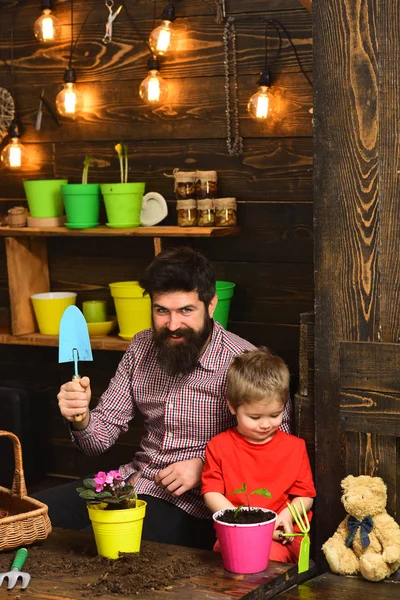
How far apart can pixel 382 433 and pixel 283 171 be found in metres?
1.85

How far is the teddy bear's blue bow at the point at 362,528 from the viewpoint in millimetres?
2167

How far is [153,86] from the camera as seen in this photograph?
3.90 metres

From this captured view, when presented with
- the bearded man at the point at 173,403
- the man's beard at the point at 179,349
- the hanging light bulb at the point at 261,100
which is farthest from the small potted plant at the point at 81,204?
the man's beard at the point at 179,349

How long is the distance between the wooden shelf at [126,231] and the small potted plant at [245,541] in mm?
1825

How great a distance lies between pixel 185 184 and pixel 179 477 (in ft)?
5.04

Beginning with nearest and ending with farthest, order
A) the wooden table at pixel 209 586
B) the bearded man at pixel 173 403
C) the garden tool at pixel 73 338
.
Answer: the wooden table at pixel 209 586
the garden tool at pixel 73 338
the bearded man at pixel 173 403

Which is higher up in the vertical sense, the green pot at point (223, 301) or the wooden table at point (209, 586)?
the green pot at point (223, 301)

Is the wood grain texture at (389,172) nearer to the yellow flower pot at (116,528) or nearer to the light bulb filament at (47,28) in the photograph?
the yellow flower pot at (116,528)

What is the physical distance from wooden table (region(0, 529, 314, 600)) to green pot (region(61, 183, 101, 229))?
2107 millimetres

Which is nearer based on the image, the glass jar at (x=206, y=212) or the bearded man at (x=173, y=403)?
the bearded man at (x=173, y=403)

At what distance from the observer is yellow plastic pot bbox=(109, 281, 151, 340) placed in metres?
3.97

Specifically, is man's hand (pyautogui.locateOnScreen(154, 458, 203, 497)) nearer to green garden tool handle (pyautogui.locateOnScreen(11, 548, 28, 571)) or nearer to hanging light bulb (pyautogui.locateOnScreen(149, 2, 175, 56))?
green garden tool handle (pyautogui.locateOnScreen(11, 548, 28, 571))

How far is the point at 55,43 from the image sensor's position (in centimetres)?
427

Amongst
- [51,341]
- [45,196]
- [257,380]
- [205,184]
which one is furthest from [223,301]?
[257,380]
